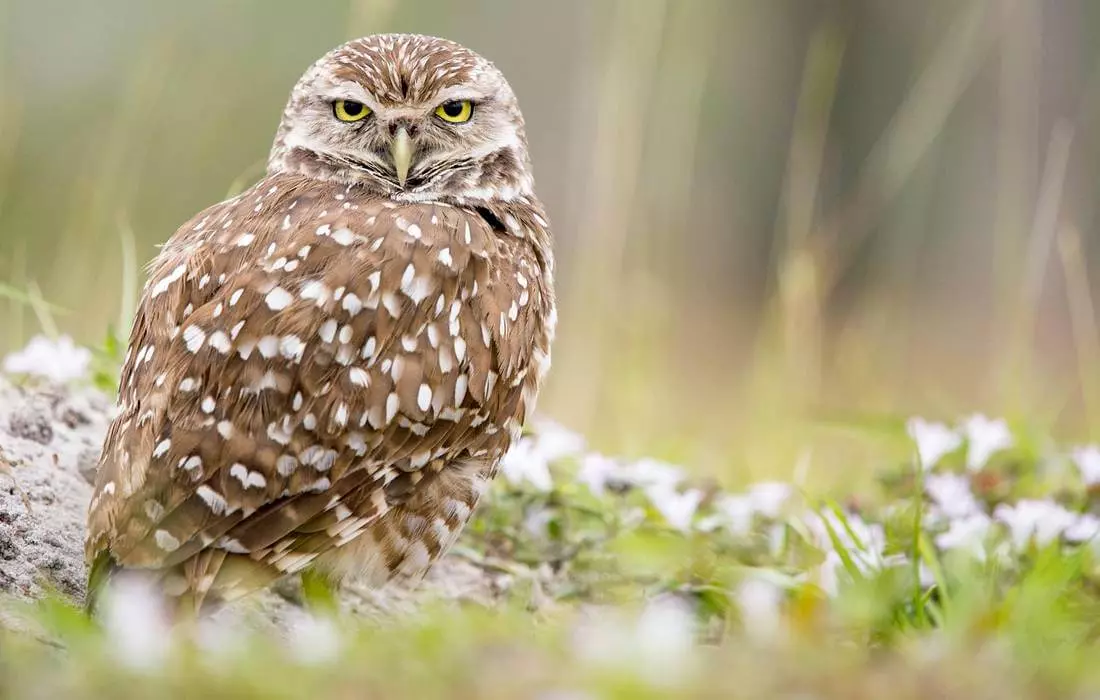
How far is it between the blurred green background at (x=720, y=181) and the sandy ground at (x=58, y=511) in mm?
283

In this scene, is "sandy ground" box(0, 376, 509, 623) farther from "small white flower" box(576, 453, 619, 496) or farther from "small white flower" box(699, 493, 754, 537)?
"small white flower" box(699, 493, 754, 537)

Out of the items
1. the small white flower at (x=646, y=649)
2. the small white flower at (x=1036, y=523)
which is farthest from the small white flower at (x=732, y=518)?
the small white flower at (x=646, y=649)

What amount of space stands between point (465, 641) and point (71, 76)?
9.23 m

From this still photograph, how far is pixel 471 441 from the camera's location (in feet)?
10.3

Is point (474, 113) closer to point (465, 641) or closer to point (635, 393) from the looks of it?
point (635, 393)

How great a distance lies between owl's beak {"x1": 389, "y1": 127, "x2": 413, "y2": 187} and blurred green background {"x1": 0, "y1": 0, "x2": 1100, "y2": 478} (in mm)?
717

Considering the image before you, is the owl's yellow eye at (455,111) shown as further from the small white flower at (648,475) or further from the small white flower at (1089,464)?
the small white flower at (1089,464)

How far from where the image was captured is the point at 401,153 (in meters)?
3.47

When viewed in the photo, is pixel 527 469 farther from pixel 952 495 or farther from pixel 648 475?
pixel 952 495

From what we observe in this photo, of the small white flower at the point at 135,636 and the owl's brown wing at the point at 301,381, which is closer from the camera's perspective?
the small white flower at the point at 135,636

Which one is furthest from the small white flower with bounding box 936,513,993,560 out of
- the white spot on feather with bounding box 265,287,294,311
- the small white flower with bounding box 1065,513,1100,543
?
the white spot on feather with bounding box 265,287,294,311

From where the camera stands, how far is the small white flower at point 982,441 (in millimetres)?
3977

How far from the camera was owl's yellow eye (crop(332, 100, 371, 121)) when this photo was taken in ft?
11.7

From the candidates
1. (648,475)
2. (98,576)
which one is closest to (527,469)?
(648,475)
